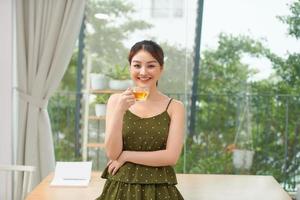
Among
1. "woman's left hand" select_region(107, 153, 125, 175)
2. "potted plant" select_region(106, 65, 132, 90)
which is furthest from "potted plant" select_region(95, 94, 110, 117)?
"woman's left hand" select_region(107, 153, 125, 175)

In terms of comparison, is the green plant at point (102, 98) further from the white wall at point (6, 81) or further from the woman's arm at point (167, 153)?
the woman's arm at point (167, 153)

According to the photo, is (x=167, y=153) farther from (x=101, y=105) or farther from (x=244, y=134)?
(x=244, y=134)

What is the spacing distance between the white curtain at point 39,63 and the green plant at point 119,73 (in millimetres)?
509

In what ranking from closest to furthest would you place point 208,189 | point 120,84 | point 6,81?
point 208,189, point 6,81, point 120,84

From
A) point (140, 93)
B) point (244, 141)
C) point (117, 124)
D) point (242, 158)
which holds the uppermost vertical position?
point (140, 93)

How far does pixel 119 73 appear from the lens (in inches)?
148

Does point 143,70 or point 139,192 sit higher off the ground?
point 143,70

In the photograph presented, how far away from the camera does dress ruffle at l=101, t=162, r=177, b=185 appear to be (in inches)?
62.5

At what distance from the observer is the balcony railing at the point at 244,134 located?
388cm

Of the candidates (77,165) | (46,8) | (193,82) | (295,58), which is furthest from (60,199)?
(295,58)

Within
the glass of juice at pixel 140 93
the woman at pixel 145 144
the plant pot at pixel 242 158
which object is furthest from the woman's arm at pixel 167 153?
the plant pot at pixel 242 158

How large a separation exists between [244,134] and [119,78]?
4.25 feet

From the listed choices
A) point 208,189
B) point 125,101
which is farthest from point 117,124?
point 208,189

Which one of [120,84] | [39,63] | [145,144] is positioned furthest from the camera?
[120,84]
